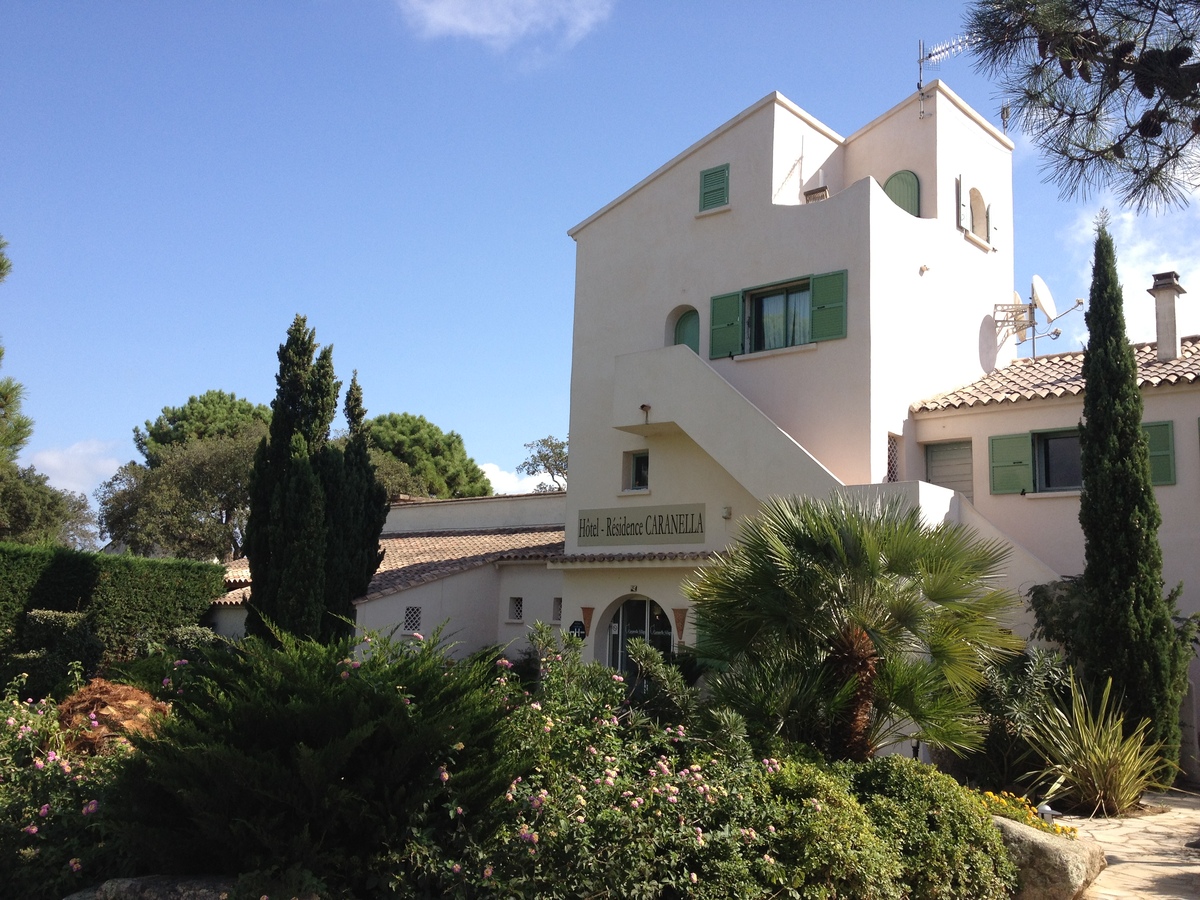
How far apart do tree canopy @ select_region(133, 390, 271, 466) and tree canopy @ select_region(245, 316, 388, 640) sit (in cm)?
3078

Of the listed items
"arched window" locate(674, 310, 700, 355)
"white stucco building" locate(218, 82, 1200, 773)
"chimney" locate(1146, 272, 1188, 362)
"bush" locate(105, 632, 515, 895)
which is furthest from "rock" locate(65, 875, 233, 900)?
"chimney" locate(1146, 272, 1188, 362)

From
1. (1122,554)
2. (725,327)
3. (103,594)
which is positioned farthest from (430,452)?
(1122,554)

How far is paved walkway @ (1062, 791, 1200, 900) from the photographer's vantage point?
9.12 metres

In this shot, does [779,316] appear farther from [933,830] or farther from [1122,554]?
[933,830]

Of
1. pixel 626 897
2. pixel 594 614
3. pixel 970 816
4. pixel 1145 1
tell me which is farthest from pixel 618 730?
pixel 594 614

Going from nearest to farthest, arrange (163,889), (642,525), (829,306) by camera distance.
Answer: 1. (163,889)
2. (829,306)
3. (642,525)

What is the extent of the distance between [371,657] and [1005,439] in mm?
13007

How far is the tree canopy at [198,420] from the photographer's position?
50.9m

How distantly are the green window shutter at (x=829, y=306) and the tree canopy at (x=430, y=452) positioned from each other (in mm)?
34087

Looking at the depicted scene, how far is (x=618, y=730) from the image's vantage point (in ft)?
26.0

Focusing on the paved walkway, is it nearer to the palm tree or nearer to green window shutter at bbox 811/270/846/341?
the palm tree

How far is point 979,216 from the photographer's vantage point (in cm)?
2048

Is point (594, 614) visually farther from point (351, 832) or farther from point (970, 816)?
point (351, 832)

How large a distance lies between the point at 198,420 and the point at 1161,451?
45.5 metres
